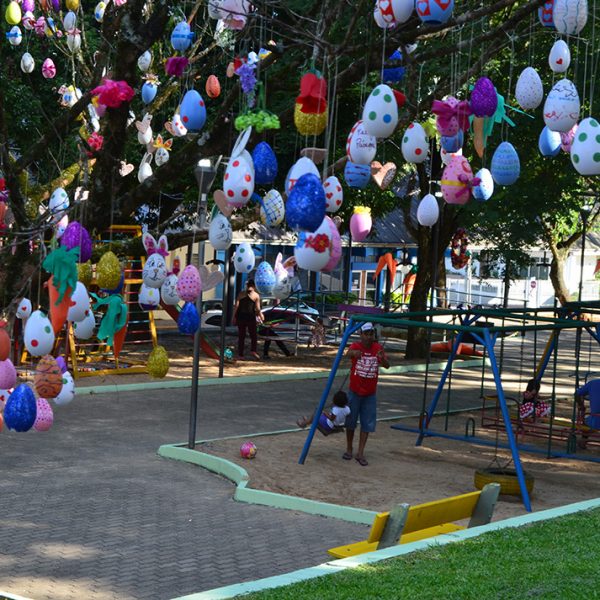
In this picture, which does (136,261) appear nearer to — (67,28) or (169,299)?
(67,28)

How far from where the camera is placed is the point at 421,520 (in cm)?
835

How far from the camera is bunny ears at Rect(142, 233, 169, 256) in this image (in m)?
A: 13.8

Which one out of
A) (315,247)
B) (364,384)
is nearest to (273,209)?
(315,247)

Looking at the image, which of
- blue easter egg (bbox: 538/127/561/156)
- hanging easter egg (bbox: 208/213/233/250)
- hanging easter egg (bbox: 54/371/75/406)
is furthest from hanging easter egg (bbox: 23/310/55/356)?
blue easter egg (bbox: 538/127/561/156)

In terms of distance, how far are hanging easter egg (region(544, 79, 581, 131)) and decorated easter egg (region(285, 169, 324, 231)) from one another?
2459 mm

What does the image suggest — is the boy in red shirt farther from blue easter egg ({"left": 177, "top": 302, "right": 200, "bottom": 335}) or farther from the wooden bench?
the wooden bench

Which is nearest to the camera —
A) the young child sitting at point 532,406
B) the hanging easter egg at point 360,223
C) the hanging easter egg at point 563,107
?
the hanging easter egg at point 563,107

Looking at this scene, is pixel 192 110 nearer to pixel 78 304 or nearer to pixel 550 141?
pixel 78 304

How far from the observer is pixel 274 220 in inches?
449

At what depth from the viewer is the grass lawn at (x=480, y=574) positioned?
694cm

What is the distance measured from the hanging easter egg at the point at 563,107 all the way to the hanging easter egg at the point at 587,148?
160 mm

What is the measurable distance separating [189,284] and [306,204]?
3.30 metres

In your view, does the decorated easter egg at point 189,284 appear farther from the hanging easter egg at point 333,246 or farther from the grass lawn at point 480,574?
the grass lawn at point 480,574

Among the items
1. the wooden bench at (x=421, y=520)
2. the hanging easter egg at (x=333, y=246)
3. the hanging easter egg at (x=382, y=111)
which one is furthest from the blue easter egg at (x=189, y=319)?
the wooden bench at (x=421, y=520)
